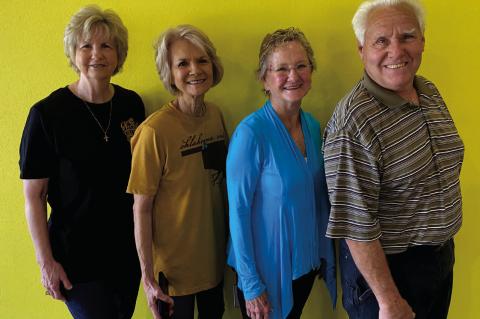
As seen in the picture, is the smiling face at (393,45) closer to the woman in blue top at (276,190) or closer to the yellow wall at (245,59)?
the woman in blue top at (276,190)

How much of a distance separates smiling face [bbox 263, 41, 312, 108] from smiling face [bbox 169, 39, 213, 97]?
0.76 feet

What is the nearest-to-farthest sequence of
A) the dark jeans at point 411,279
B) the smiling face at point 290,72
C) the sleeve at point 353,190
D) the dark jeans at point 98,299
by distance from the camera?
the sleeve at point 353,190 → the dark jeans at point 411,279 → the smiling face at point 290,72 → the dark jeans at point 98,299

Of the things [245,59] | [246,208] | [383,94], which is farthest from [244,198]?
→ [245,59]

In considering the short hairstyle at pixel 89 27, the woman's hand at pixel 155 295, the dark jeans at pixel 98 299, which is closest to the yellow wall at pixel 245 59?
the short hairstyle at pixel 89 27

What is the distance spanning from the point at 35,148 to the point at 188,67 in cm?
53

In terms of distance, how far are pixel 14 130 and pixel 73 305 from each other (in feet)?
2.46

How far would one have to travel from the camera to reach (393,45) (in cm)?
108

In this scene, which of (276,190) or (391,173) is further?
(276,190)

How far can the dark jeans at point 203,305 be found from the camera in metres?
1.42

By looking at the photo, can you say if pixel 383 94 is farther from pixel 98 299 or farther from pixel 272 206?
pixel 98 299

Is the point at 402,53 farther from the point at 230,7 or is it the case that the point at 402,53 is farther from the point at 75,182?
the point at 75,182

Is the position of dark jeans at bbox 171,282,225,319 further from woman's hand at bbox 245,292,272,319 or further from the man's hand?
the man's hand

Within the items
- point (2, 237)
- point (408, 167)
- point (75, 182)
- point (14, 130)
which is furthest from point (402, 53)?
point (2, 237)

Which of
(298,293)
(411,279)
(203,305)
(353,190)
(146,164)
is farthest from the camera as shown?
(203,305)
